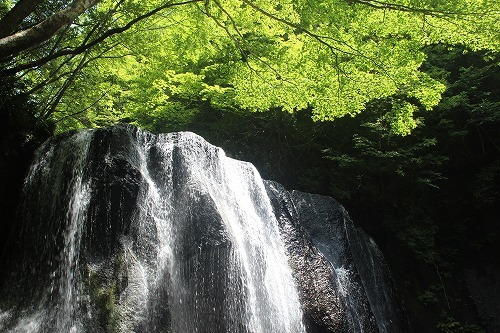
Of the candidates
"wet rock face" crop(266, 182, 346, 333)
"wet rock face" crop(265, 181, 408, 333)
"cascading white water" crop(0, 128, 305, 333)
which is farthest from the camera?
"wet rock face" crop(265, 181, 408, 333)

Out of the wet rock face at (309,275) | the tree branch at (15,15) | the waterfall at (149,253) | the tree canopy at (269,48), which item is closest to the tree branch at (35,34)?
the tree branch at (15,15)

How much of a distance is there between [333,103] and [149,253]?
13.7ft

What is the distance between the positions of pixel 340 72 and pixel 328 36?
71 centimetres

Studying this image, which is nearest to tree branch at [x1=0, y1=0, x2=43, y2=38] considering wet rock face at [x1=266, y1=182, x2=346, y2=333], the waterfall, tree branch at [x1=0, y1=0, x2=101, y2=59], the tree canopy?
tree branch at [x1=0, y1=0, x2=101, y2=59]

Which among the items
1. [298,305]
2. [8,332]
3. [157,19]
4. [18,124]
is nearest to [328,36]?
[157,19]

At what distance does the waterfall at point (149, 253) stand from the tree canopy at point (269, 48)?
1.76 m

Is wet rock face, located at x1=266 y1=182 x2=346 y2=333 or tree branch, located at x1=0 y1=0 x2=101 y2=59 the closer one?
tree branch, located at x1=0 y1=0 x2=101 y2=59

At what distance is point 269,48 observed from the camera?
8.68 metres

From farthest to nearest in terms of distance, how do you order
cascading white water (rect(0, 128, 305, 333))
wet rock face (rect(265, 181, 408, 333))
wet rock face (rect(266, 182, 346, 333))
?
wet rock face (rect(265, 181, 408, 333)) < wet rock face (rect(266, 182, 346, 333)) < cascading white water (rect(0, 128, 305, 333))

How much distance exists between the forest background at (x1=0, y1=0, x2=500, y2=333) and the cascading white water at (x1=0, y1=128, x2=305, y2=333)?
1206 mm

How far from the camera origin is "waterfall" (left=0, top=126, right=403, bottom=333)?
4.80 metres

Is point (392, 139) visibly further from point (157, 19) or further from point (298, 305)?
point (157, 19)

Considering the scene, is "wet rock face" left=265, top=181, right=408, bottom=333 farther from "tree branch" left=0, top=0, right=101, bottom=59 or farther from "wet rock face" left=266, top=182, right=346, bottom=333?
"tree branch" left=0, top=0, right=101, bottom=59

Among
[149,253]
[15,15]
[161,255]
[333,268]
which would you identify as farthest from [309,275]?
[15,15]
